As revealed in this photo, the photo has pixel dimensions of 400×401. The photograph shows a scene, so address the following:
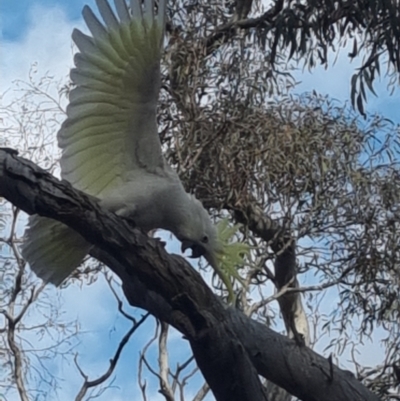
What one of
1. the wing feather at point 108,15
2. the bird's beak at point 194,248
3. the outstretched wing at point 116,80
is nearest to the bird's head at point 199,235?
the bird's beak at point 194,248

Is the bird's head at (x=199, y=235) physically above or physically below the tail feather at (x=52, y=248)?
above

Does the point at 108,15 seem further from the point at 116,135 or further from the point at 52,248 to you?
the point at 52,248

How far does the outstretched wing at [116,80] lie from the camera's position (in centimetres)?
337

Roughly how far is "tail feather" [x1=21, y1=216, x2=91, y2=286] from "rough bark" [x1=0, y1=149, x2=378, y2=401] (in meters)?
0.23

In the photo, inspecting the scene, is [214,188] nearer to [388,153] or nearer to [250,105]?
[250,105]

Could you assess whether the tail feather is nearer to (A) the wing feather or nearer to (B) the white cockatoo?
(B) the white cockatoo

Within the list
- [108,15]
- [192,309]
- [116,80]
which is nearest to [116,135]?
[116,80]

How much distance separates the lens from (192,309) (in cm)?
291

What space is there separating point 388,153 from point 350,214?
0.47 m

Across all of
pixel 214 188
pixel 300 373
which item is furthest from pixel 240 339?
pixel 214 188

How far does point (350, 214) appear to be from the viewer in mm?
5953

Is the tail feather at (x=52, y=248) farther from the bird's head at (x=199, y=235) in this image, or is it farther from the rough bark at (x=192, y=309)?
the bird's head at (x=199, y=235)

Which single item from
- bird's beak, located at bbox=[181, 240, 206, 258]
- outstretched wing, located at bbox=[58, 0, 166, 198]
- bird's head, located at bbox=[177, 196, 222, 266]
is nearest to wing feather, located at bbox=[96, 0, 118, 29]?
outstretched wing, located at bbox=[58, 0, 166, 198]

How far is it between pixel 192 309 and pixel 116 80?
910mm
